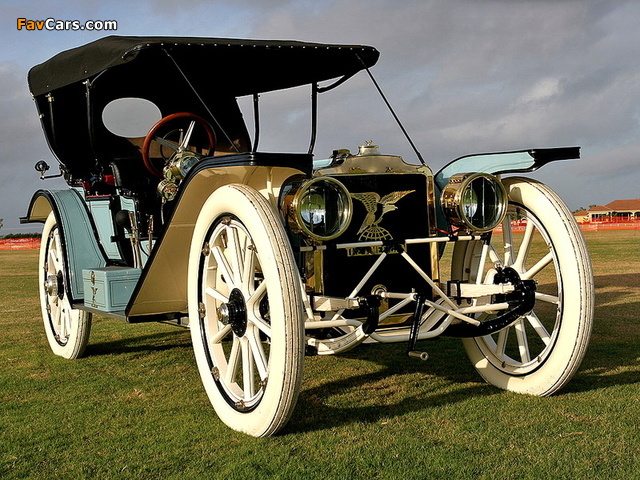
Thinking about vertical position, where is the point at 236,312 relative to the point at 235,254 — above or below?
below

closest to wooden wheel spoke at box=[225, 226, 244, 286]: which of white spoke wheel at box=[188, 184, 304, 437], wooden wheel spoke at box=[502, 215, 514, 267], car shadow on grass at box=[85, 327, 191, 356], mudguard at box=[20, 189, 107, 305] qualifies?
white spoke wheel at box=[188, 184, 304, 437]

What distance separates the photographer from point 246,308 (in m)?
4.23

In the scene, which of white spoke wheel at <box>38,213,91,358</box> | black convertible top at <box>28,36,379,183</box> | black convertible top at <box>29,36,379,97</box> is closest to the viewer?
black convertible top at <box>29,36,379,97</box>

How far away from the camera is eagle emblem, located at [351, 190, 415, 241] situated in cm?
467

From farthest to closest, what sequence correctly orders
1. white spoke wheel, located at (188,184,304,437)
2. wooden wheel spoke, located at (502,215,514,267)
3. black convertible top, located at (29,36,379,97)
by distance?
black convertible top, located at (29,36,379,97) < wooden wheel spoke, located at (502,215,514,267) < white spoke wheel, located at (188,184,304,437)

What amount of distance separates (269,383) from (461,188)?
1666 millimetres

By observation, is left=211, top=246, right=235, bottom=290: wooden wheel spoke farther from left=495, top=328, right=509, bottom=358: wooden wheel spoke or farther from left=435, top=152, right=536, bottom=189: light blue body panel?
left=495, top=328, right=509, bottom=358: wooden wheel spoke

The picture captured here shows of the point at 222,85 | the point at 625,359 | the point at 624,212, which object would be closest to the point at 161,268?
the point at 222,85

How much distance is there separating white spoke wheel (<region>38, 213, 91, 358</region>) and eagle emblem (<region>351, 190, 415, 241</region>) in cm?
306

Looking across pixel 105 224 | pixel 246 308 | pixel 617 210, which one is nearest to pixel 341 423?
pixel 246 308

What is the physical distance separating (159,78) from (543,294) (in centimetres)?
413

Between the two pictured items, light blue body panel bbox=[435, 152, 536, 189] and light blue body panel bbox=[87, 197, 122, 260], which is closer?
light blue body panel bbox=[435, 152, 536, 189]

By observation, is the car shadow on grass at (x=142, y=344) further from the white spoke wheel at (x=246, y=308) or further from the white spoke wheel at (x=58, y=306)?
the white spoke wheel at (x=246, y=308)

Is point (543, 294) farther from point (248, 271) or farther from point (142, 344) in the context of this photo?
point (142, 344)
